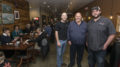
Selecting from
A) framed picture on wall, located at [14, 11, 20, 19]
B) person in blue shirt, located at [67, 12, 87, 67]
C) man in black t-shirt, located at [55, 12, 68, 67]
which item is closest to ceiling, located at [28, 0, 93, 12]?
framed picture on wall, located at [14, 11, 20, 19]

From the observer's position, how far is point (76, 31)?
2.51 metres

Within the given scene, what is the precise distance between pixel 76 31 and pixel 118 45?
3.31 feet

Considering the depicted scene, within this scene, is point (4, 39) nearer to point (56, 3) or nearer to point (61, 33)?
point (61, 33)

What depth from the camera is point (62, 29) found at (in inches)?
105

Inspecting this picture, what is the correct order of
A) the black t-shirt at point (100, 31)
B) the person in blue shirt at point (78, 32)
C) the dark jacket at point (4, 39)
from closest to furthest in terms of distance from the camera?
the black t-shirt at point (100, 31)
the person in blue shirt at point (78, 32)
the dark jacket at point (4, 39)

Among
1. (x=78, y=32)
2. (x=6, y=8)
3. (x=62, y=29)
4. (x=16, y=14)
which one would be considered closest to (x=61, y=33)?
(x=62, y=29)

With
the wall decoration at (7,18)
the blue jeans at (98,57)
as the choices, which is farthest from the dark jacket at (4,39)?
the blue jeans at (98,57)

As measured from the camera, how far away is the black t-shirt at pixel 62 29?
104 inches

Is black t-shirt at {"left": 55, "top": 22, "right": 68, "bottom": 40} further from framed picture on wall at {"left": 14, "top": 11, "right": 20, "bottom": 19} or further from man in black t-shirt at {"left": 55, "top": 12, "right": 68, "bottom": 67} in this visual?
framed picture on wall at {"left": 14, "top": 11, "right": 20, "bottom": 19}

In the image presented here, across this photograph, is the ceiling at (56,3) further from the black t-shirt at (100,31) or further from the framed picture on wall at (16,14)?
the black t-shirt at (100,31)

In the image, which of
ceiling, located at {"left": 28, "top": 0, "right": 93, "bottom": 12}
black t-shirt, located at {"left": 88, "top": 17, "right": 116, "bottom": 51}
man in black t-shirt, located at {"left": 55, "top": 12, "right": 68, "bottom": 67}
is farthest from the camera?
ceiling, located at {"left": 28, "top": 0, "right": 93, "bottom": 12}

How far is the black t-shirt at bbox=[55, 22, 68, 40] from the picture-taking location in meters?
2.64

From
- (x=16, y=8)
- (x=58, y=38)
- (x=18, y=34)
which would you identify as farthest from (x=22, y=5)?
(x=58, y=38)

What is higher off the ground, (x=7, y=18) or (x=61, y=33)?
(x=7, y=18)
